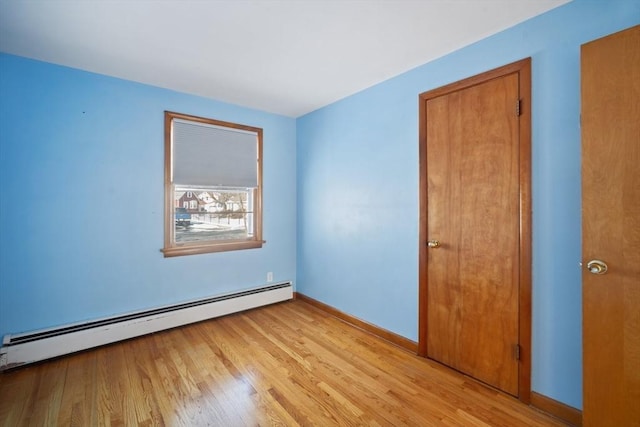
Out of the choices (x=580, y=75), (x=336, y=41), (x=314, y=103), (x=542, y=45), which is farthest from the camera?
(x=314, y=103)

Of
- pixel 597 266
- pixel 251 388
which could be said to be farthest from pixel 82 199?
pixel 597 266

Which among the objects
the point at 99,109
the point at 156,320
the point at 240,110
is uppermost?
the point at 240,110

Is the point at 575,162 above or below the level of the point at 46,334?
above

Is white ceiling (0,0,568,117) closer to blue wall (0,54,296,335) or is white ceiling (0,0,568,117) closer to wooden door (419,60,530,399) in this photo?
blue wall (0,54,296,335)

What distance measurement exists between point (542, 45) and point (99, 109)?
3.56 metres

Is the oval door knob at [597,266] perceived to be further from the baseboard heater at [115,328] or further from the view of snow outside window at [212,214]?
the view of snow outside window at [212,214]

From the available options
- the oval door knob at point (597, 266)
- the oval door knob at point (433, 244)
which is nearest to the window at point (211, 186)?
the oval door knob at point (433, 244)

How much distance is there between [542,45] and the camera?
171 centimetres

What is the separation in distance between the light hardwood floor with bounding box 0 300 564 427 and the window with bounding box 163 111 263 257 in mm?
1098

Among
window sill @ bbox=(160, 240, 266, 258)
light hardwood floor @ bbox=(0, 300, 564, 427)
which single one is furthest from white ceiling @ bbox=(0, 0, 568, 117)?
light hardwood floor @ bbox=(0, 300, 564, 427)

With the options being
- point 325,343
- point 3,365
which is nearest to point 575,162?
point 325,343

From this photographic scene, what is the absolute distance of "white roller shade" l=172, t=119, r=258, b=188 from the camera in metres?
2.96

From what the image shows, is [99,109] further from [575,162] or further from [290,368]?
[575,162]

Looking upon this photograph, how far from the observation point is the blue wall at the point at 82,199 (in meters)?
Result: 2.20
